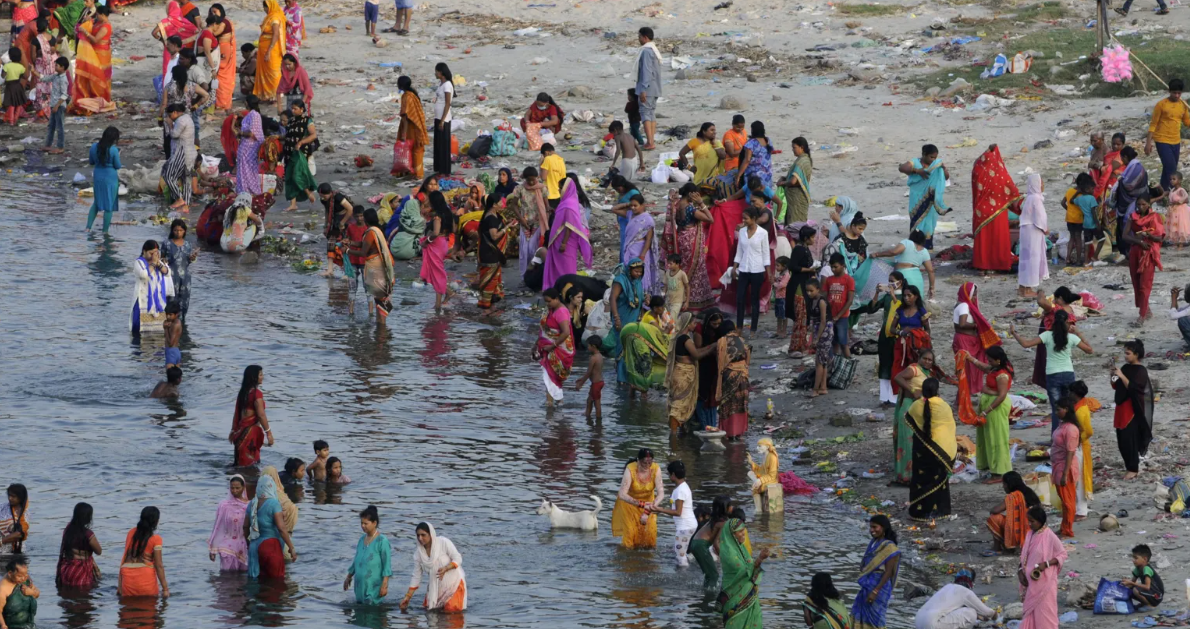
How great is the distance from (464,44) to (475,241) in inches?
353

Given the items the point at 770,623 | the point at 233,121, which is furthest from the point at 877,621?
the point at 233,121

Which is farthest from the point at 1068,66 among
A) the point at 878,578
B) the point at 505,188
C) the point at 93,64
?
the point at 878,578

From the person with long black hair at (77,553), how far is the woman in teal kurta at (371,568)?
1808 mm

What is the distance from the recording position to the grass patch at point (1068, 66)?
24250 millimetres

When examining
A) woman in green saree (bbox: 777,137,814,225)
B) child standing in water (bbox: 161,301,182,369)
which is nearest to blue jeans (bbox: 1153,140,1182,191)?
woman in green saree (bbox: 777,137,814,225)

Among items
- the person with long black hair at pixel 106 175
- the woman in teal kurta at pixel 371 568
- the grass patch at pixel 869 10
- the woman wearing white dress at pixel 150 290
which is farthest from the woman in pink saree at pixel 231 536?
the grass patch at pixel 869 10

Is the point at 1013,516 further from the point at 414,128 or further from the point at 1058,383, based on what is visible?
the point at 414,128

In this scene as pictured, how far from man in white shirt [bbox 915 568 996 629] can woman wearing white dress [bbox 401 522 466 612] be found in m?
3.06

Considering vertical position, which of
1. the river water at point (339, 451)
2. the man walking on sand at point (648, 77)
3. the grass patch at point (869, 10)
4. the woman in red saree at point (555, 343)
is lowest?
the river water at point (339, 451)

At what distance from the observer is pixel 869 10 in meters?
29.0

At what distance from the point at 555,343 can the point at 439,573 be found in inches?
183

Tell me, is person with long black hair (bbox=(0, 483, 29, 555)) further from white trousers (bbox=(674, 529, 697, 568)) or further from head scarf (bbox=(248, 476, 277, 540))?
white trousers (bbox=(674, 529, 697, 568))

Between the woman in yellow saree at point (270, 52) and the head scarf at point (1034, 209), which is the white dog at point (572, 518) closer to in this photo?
the head scarf at point (1034, 209)

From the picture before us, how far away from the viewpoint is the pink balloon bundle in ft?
79.0
